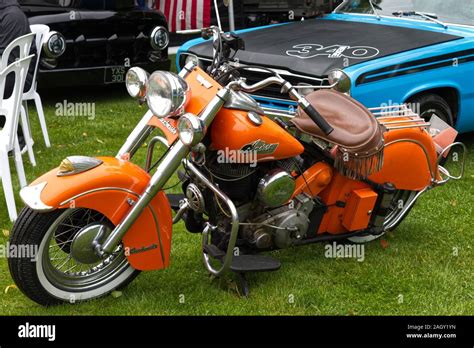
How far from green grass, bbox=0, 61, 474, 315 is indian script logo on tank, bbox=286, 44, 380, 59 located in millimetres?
1211

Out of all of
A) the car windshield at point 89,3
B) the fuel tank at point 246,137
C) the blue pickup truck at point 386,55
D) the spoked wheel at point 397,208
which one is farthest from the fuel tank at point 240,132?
the car windshield at point 89,3

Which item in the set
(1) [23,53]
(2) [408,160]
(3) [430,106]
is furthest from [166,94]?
(3) [430,106]

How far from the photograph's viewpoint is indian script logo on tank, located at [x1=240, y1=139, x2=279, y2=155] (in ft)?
11.0

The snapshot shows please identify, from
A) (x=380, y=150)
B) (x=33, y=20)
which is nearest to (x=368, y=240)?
(x=380, y=150)

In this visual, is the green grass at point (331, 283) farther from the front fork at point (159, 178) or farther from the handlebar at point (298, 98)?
the handlebar at point (298, 98)

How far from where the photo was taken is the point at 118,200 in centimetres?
333

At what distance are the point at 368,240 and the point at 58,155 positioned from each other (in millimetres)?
2987

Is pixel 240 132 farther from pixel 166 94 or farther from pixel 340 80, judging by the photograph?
pixel 340 80

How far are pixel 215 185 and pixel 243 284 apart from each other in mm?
607

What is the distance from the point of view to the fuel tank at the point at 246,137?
3.33 metres

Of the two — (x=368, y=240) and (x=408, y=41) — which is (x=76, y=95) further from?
(x=368, y=240)

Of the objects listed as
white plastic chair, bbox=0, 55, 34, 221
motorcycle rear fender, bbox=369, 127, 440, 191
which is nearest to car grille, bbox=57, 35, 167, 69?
white plastic chair, bbox=0, 55, 34, 221

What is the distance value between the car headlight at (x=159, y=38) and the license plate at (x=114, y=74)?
0.47 m

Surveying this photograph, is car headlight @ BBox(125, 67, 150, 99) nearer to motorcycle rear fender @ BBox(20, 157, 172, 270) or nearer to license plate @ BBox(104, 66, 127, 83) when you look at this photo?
motorcycle rear fender @ BBox(20, 157, 172, 270)
